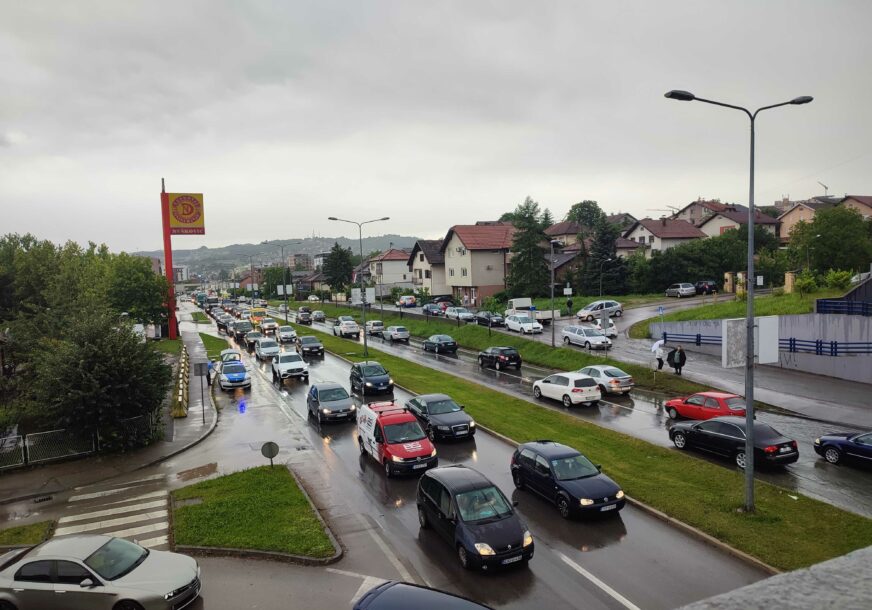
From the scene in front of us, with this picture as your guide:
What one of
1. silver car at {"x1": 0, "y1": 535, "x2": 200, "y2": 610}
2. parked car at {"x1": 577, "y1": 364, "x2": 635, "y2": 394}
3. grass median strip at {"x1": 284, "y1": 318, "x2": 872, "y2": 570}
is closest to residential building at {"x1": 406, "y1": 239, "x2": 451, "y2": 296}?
parked car at {"x1": 577, "y1": 364, "x2": 635, "y2": 394}

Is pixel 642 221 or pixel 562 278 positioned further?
pixel 642 221

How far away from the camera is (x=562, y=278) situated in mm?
70625

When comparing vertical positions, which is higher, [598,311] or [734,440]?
[598,311]

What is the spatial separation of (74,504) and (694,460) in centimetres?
1855

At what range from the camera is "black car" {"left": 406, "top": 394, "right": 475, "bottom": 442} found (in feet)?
65.5

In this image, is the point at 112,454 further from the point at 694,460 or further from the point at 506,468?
the point at 694,460

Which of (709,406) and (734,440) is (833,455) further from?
(709,406)

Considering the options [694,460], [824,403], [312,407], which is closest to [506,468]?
[694,460]

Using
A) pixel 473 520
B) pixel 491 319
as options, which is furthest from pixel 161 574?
pixel 491 319

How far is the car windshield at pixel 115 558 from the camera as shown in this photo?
9.94m

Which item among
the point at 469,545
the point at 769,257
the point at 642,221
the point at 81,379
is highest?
the point at 642,221

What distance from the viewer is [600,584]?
412 inches

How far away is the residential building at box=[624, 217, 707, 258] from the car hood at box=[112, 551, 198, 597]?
253 ft

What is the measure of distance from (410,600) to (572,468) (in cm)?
734
